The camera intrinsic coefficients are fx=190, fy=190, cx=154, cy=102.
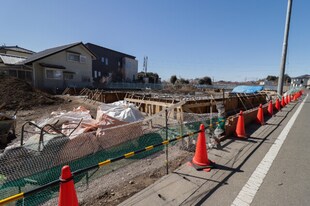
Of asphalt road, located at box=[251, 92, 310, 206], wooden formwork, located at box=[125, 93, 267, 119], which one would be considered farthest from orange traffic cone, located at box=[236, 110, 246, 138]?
wooden formwork, located at box=[125, 93, 267, 119]

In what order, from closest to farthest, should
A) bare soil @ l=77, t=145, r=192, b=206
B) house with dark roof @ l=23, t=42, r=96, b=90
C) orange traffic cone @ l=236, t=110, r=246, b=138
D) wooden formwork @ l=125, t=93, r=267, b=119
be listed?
bare soil @ l=77, t=145, r=192, b=206 → orange traffic cone @ l=236, t=110, r=246, b=138 → wooden formwork @ l=125, t=93, r=267, b=119 → house with dark roof @ l=23, t=42, r=96, b=90

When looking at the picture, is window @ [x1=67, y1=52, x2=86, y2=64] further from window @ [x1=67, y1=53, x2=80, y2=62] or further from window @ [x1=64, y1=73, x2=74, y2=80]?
window @ [x1=64, y1=73, x2=74, y2=80]

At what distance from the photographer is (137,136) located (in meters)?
6.07

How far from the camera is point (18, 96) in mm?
16125

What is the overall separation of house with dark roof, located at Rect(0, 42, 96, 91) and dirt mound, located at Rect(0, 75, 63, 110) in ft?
21.7

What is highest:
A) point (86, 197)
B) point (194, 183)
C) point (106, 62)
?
point (106, 62)

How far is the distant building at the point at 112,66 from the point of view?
39.7 m

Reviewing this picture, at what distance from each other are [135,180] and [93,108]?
38.0 ft

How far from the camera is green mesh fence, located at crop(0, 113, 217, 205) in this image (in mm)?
3258

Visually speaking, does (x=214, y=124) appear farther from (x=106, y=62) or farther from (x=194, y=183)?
(x=106, y=62)

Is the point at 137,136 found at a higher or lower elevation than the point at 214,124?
lower

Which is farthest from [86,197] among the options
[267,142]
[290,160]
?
[267,142]

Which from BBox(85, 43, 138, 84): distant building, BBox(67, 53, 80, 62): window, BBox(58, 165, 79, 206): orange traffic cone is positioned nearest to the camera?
BBox(58, 165, 79, 206): orange traffic cone

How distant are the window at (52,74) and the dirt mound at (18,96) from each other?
7130 mm
